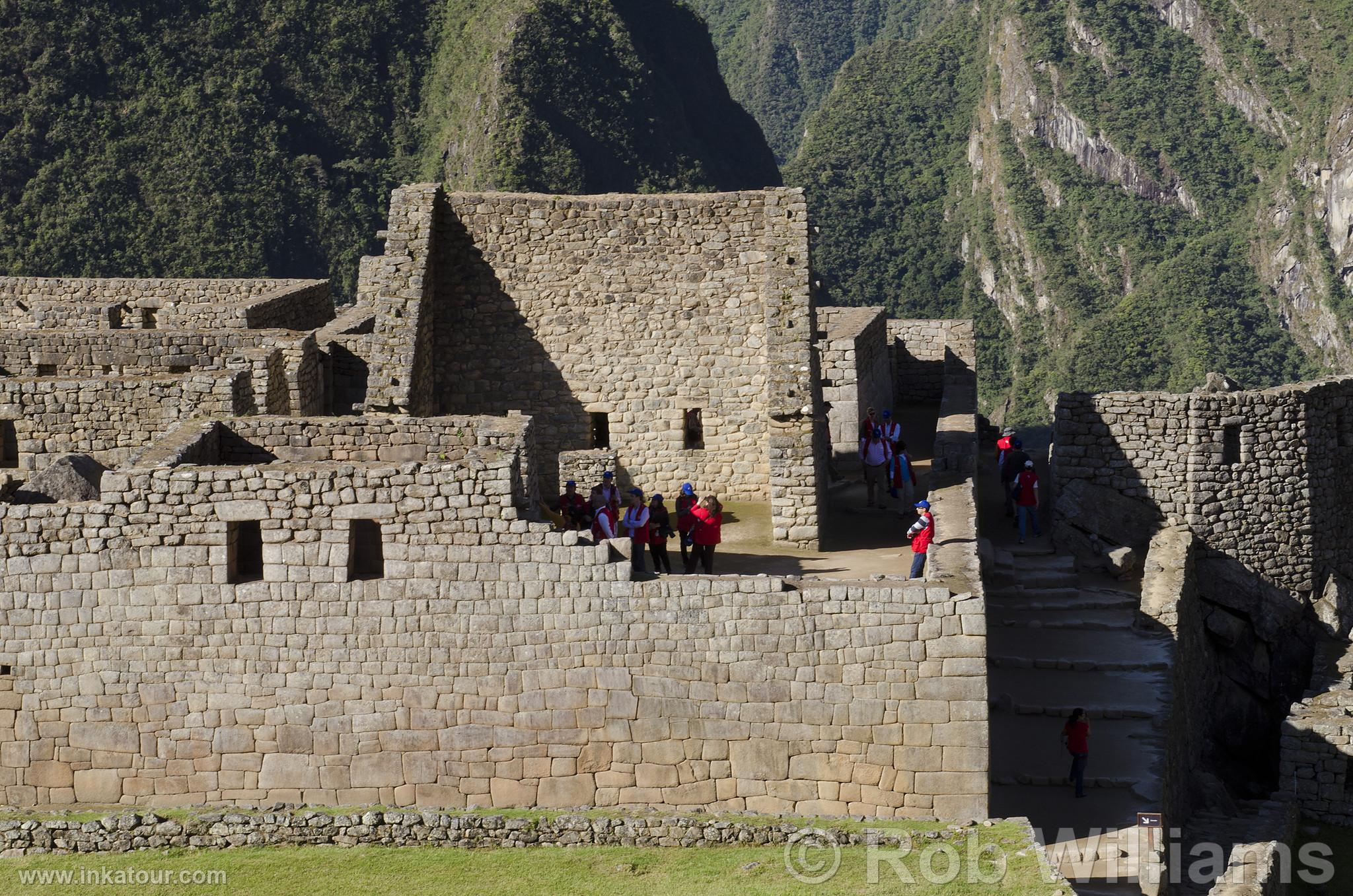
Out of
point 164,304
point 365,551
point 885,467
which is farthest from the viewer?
point 164,304

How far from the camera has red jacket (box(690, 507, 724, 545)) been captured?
16922 millimetres

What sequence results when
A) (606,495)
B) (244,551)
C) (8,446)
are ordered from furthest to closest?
(8,446), (606,495), (244,551)

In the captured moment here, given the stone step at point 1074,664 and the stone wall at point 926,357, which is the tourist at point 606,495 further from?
the stone wall at point 926,357

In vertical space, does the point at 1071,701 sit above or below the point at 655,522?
below

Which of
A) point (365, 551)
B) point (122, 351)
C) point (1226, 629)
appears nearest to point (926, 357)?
point (1226, 629)

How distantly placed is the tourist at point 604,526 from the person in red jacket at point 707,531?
0.72m

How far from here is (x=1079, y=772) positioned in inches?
647

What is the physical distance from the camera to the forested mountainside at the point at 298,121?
83875 millimetres

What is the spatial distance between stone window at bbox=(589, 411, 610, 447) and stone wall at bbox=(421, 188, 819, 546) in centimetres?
3

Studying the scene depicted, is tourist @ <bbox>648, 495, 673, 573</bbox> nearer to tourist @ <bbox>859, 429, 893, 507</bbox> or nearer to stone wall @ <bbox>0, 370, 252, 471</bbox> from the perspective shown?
tourist @ <bbox>859, 429, 893, 507</bbox>

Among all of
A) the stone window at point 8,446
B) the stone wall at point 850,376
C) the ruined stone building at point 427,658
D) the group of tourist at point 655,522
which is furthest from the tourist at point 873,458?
the stone window at point 8,446

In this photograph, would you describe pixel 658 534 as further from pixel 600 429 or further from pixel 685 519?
pixel 600 429

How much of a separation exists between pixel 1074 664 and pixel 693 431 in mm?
4529

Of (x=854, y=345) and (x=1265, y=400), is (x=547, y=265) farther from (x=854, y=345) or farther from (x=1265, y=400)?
(x=1265, y=400)
